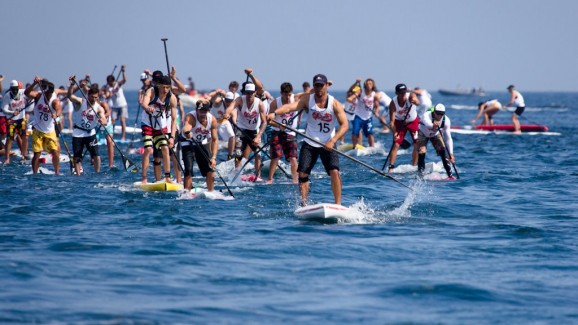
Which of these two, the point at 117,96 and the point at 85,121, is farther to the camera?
the point at 117,96

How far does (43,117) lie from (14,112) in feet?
10.0

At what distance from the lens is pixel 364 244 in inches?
471

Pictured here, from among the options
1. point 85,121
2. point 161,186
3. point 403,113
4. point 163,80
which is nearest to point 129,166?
point 85,121

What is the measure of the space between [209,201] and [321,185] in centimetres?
361

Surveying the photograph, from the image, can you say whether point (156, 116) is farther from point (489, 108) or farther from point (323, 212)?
point (489, 108)

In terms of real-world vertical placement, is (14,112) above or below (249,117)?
above

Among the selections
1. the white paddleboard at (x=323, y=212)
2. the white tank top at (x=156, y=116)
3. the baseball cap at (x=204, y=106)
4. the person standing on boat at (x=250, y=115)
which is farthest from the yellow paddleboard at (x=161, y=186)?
the white paddleboard at (x=323, y=212)

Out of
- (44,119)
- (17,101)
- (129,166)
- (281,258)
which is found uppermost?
(17,101)

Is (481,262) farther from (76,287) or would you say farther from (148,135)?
(148,135)

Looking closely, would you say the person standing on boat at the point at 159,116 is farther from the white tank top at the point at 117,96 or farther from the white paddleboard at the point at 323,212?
the white tank top at the point at 117,96

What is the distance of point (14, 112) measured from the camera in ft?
73.8

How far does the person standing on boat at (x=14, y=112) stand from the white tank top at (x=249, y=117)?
6.07 metres

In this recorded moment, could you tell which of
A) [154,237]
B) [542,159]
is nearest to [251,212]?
[154,237]

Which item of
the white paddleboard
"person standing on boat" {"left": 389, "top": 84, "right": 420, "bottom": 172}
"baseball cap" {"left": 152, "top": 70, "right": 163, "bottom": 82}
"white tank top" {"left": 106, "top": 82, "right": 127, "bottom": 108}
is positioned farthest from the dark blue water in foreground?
"white tank top" {"left": 106, "top": 82, "right": 127, "bottom": 108}
